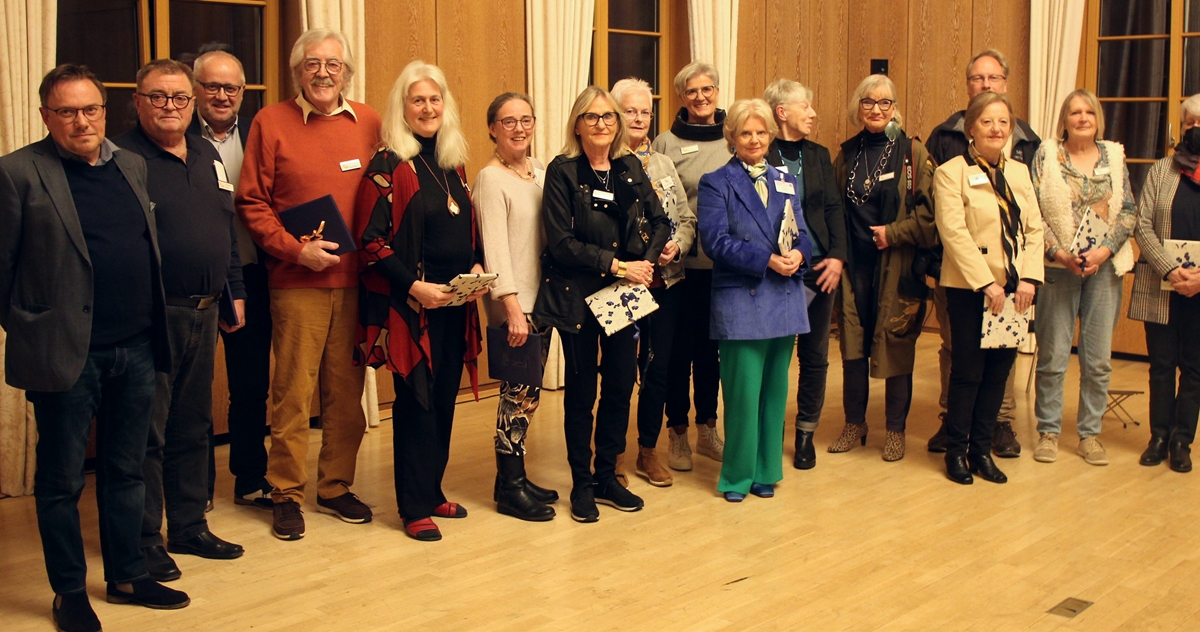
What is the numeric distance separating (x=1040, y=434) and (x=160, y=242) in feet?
12.6

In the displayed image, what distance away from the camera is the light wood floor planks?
3381mm

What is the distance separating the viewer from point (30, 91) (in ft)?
15.1

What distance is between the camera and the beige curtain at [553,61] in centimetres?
657

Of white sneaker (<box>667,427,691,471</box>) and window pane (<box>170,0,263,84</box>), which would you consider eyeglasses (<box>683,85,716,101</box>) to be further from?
window pane (<box>170,0,263,84</box>)

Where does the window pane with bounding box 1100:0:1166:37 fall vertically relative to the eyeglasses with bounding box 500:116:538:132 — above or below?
above

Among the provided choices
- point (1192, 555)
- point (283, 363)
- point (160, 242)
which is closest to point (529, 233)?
point (283, 363)

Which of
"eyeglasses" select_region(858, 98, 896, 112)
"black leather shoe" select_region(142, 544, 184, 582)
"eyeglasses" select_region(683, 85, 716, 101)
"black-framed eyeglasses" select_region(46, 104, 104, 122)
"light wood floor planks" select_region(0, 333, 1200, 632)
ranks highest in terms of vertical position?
"eyeglasses" select_region(683, 85, 716, 101)

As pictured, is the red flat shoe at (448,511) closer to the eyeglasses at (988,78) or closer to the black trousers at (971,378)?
the black trousers at (971,378)

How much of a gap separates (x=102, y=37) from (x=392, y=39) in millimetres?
1447

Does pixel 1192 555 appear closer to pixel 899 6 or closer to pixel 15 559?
pixel 15 559

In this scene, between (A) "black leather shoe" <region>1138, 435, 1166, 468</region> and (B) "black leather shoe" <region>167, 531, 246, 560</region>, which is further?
(A) "black leather shoe" <region>1138, 435, 1166, 468</region>

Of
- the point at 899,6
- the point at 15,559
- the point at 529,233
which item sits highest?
the point at 899,6

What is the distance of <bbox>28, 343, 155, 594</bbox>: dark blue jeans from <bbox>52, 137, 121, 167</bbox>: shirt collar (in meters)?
0.54

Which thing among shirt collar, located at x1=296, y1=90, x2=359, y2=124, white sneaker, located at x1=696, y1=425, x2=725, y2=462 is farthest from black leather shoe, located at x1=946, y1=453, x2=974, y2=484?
shirt collar, located at x1=296, y1=90, x2=359, y2=124
